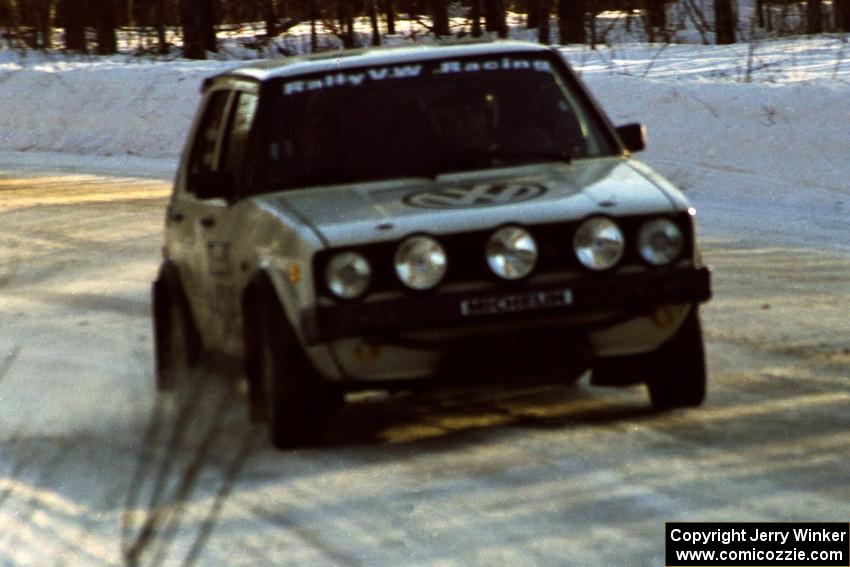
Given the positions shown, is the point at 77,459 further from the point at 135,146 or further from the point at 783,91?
the point at 135,146

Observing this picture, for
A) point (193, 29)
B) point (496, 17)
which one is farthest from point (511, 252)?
point (496, 17)

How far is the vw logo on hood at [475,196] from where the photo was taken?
6.91m

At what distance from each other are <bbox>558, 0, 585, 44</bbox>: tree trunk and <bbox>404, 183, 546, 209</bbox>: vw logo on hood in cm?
2681

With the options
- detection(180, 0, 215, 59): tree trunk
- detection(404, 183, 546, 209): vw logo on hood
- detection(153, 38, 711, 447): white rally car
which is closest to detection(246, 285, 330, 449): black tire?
detection(153, 38, 711, 447): white rally car

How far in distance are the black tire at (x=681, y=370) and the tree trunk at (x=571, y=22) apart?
26720mm

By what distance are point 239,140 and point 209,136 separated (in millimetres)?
641

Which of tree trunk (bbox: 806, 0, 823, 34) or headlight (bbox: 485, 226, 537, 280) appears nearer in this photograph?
headlight (bbox: 485, 226, 537, 280)

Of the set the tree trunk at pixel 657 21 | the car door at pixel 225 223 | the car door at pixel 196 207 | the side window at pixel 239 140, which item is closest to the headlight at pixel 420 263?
the car door at pixel 225 223

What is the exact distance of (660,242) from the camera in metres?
6.90

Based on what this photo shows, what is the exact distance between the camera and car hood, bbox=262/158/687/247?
673 cm

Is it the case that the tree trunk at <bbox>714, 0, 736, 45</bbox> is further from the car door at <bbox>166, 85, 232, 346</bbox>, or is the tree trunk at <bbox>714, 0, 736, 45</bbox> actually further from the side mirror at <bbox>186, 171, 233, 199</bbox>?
the side mirror at <bbox>186, 171, 233, 199</bbox>

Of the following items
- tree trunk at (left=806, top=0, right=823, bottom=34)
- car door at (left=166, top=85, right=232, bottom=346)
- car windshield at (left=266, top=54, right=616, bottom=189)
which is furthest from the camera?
tree trunk at (left=806, top=0, right=823, bottom=34)

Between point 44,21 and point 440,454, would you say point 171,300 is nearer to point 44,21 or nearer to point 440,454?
point 440,454

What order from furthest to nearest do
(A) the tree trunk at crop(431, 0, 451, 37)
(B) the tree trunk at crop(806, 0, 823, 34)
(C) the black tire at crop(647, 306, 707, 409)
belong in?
(A) the tree trunk at crop(431, 0, 451, 37) < (B) the tree trunk at crop(806, 0, 823, 34) < (C) the black tire at crop(647, 306, 707, 409)
